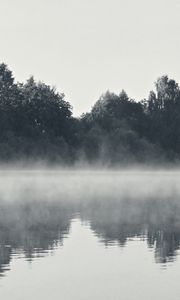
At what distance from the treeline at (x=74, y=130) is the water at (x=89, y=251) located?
214ft

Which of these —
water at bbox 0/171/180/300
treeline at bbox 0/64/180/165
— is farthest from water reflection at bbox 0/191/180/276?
treeline at bbox 0/64/180/165

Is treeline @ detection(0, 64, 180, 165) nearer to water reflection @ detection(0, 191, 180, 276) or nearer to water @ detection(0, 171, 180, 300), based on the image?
water reflection @ detection(0, 191, 180, 276)

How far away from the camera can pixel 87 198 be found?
5944 cm

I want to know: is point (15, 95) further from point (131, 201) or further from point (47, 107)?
point (131, 201)

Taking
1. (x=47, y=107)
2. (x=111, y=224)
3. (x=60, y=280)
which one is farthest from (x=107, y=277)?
(x=47, y=107)

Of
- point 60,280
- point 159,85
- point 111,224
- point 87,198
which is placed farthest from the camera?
point 159,85

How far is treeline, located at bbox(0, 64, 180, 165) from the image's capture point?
11725cm

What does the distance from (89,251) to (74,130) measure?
317 ft

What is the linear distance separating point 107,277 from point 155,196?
121 ft

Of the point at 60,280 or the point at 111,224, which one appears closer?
the point at 60,280

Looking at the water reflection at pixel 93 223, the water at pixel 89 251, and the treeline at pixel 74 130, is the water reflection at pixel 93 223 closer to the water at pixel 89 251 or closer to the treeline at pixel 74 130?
the water at pixel 89 251

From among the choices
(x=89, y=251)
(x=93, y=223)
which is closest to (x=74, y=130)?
(x=93, y=223)

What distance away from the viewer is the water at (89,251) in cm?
2261

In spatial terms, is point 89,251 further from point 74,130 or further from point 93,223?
point 74,130
